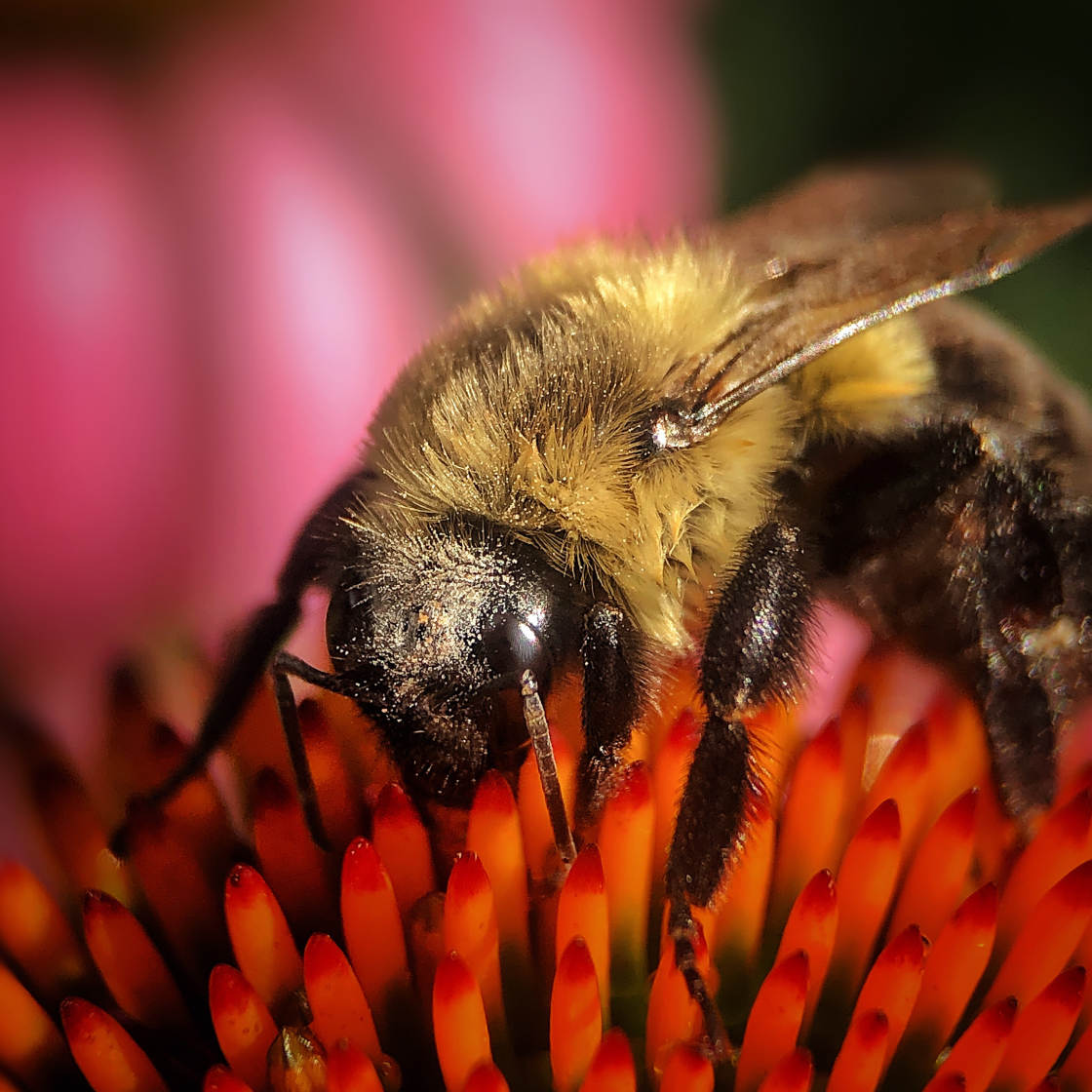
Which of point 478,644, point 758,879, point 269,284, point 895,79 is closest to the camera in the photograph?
point 478,644

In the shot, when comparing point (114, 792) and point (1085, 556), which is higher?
point (114, 792)

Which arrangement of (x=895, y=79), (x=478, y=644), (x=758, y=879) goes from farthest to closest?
(x=895, y=79) < (x=758, y=879) < (x=478, y=644)

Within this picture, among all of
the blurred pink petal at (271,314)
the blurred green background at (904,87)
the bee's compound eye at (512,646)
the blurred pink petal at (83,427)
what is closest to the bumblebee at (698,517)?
the bee's compound eye at (512,646)

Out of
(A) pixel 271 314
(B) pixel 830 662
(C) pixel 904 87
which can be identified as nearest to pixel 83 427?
(A) pixel 271 314

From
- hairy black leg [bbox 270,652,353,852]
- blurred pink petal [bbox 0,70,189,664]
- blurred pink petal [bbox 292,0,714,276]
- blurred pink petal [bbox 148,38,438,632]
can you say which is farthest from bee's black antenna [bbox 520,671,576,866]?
blurred pink petal [bbox 292,0,714,276]

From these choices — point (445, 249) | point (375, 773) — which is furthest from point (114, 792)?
point (445, 249)

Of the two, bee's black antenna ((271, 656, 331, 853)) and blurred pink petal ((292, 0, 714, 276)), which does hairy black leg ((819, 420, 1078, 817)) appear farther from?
blurred pink petal ((292, 0, 714, 276))

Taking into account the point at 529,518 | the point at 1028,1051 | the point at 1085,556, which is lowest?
the point at 1028,1051

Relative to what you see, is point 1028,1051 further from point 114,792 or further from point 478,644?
point 114,792
